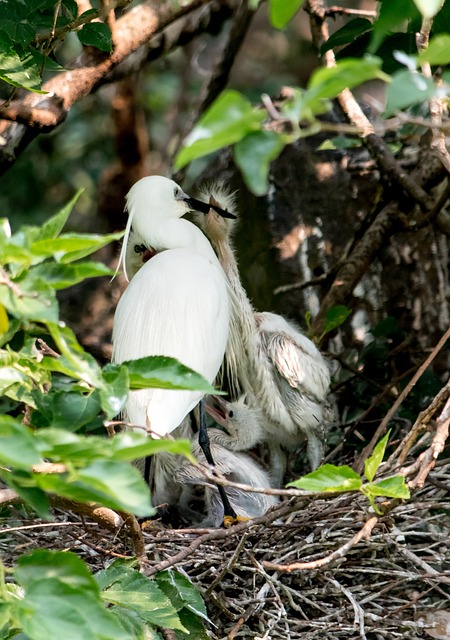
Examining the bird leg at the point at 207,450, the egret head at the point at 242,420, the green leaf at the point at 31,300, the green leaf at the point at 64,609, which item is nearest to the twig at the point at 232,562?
the bird leg at the point at 207,450

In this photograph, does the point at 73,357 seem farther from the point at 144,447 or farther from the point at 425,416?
the point at 425,416

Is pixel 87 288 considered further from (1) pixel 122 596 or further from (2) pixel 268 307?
(1) pixel 122 596

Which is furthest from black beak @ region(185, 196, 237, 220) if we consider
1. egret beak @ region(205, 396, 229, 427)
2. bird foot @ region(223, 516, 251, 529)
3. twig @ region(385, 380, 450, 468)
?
twig @ region(385, 380, 450, 468)

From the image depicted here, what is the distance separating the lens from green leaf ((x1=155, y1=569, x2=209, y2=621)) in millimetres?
1604

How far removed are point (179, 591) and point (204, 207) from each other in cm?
A: 129

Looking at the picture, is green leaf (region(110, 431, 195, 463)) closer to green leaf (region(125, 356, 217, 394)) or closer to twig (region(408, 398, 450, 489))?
green leaf (region(125, 356, 217, 394))

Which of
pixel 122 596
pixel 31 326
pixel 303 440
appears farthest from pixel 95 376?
pixel 303 440

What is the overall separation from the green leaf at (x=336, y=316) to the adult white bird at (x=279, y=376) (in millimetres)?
94

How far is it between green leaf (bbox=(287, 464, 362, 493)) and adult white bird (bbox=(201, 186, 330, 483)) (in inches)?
48.1

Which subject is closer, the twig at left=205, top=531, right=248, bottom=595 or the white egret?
the twig at left=205, top=531, right=248, bottom=595

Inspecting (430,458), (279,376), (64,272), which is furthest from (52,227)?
(279,376)

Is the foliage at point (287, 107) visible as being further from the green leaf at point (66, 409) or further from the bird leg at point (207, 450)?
the bird leg at point (207, 450)

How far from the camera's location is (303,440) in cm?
261

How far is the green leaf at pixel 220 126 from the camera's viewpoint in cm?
89
